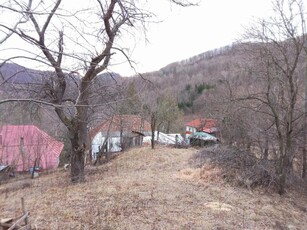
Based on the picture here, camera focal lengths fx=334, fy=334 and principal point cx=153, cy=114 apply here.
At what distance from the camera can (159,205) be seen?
7.44 meters

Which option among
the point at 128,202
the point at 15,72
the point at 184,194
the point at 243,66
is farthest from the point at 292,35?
the point at 15,72

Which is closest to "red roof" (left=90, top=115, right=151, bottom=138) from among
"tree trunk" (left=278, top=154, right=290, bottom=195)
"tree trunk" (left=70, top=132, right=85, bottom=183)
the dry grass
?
"tree trunk" (left=70, top=132, right=85, bottom=183)

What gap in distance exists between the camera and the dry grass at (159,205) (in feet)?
21.0

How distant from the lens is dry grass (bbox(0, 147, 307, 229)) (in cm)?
639

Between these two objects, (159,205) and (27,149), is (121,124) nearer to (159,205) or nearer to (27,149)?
(27,149)

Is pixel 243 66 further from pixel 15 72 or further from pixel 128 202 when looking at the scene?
pixel 15 72

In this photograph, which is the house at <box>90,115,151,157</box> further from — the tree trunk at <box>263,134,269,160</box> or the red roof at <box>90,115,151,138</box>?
the tree trunk at <box>263,134,269,160</box>

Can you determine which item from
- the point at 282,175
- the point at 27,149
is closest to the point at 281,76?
the point at 282,175

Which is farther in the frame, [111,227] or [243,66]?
[243,66]

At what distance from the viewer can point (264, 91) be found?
964 centimetres

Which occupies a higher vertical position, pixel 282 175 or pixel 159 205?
pixel 282 175

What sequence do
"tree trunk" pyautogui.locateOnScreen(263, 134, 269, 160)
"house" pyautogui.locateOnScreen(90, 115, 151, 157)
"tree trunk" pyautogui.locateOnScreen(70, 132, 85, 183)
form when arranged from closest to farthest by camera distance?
"tree trunk" pyautogui.locateOnScreen(70, 132, 85, 183) → "tree trunk" pyautogui.locateOnScreen(263, 134, 269, 160) → "house" pyautogui.locateOnScreen(90, 115, 151, 157)

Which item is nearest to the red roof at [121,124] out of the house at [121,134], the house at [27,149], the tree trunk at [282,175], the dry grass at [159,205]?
the house at [121,134]

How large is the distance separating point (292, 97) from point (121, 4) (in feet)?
21.8
